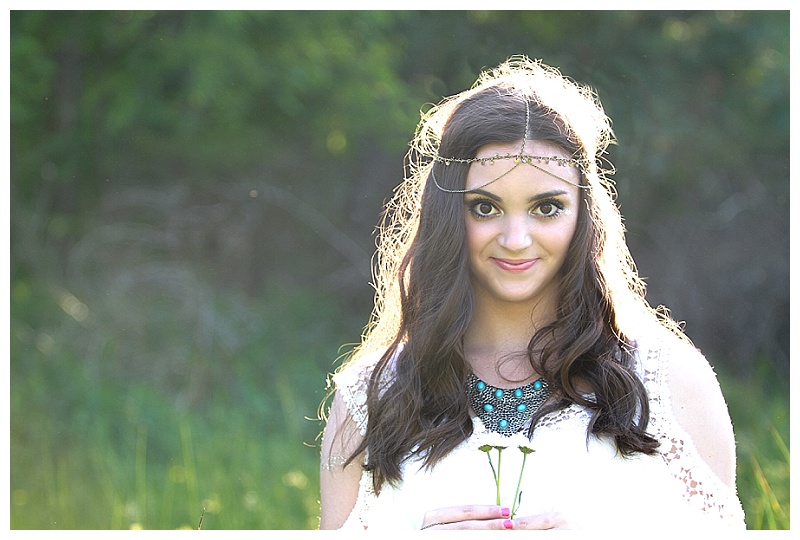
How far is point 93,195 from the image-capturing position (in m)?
6.16

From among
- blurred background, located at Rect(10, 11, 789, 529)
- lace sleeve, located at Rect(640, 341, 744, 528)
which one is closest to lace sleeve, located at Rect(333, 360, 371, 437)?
lace sleeve, located at Rect(640, 341, 744, 528)

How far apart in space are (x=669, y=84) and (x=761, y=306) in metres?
1.49

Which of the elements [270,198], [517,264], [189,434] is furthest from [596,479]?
[270,198]

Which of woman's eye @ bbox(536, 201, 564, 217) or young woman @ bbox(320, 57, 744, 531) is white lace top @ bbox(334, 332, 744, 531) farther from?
woman's eye @ bbox(536, 201, 564, 217)

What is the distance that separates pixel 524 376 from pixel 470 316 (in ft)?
0.53

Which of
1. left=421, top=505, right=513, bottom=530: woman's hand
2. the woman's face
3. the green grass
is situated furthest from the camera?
the green grass

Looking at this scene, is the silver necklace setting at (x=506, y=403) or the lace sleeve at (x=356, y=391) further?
the lace sleeve at (x=356, y=391)

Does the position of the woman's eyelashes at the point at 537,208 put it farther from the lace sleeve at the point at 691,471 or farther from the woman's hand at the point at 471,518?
the woman's hand at the point at 471,518

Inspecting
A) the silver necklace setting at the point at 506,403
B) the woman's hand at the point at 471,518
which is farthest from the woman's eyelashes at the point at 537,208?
the woman's hand at the point at 471,518

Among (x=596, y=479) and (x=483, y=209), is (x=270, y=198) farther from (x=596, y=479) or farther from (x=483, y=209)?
(x=596, y=479)

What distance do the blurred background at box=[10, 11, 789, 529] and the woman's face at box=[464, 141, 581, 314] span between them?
9.54ft

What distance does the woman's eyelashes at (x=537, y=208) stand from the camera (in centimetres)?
188

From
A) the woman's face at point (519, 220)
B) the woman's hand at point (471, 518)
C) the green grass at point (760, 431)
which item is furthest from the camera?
the green grass at point (760, 431)

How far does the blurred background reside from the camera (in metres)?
5.17
